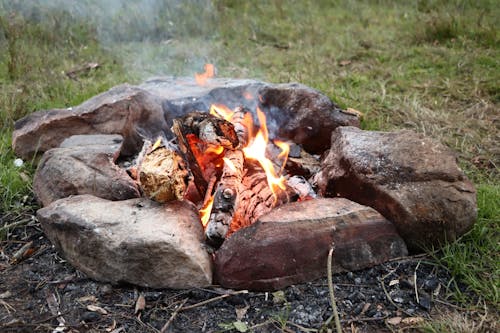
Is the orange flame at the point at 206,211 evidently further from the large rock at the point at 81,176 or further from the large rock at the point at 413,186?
the large rock at the point at 413,186

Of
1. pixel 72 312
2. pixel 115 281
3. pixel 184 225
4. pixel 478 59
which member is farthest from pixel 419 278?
pixel 478 59

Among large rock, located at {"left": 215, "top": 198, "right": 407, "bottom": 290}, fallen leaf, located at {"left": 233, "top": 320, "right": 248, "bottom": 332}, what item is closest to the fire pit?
large rock, located at {"left": 215, "top": 198, "right": 407, "bottom": 290}

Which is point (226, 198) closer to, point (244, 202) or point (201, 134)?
point (244, 202)

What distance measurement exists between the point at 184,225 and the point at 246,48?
465 centimetres

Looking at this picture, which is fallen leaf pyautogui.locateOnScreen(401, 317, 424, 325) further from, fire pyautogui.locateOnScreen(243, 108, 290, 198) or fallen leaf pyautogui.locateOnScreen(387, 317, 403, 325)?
fire pyautogui.locateOnScreen(243, 108, 290, 198)

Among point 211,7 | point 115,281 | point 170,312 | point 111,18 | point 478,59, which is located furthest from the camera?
point 211,7

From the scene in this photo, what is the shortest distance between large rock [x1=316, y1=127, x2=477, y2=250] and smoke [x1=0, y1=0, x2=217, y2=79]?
3.85 m

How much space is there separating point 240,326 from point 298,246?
0.48 meters

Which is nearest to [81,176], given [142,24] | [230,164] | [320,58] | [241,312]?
[230,164]

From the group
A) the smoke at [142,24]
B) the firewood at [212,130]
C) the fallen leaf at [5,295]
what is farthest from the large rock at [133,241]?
the smoke at [142,24]

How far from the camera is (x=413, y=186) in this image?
8.38 feet

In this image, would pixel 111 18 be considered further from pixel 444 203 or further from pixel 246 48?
pixel 444 203

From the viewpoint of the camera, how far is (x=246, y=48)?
6.70m

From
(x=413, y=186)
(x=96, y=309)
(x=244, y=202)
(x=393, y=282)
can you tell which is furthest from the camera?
(x=244, y=202)
